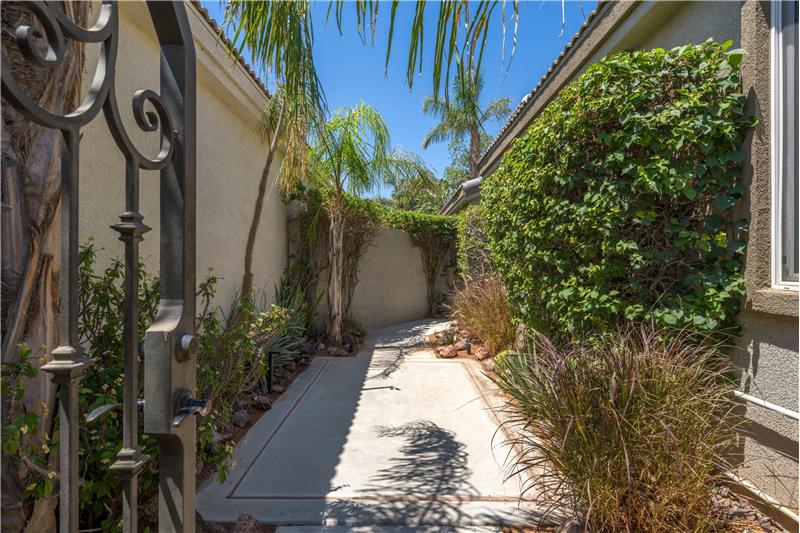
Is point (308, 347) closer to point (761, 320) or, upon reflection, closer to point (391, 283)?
point (391, 283)

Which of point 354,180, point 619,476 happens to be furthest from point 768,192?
point 354,180

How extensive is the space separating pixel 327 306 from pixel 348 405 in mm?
3496

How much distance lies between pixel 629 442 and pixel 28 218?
2.72 metres

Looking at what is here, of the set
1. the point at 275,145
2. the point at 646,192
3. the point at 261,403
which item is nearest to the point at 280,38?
the point at 646,192

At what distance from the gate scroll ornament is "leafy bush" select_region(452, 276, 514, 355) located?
5090mm

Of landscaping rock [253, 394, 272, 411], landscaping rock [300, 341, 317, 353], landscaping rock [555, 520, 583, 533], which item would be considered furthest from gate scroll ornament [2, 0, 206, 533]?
landscaping rock [300, 341, 317, 353]

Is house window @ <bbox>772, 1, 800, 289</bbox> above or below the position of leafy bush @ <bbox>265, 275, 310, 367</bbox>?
above

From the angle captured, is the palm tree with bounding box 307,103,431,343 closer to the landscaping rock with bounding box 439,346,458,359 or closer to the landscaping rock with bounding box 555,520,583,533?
the landscaping rock with bounding box 439,346,458,359

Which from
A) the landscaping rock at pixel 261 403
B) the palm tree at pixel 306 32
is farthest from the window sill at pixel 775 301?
the landscaping rock at pixel 261 403

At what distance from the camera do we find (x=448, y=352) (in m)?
6.90

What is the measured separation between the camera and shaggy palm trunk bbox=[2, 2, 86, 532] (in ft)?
4.52

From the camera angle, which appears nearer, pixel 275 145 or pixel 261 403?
pixel 261 403

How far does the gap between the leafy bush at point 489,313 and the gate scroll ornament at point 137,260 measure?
5.09m

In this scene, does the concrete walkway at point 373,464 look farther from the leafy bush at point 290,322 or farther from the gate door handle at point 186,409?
the gate door handle at point 186,409
